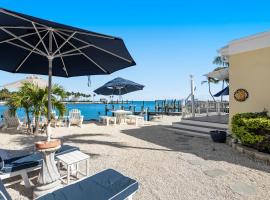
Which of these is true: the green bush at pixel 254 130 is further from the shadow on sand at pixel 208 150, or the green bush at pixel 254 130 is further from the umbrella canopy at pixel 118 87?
the umbrella canopy at pixel 118 87

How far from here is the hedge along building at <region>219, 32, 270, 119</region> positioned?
738 cm

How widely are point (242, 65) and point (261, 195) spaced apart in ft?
18.2

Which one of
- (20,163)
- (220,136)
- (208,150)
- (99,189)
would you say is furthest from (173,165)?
(220,136)

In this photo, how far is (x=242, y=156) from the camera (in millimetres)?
6559

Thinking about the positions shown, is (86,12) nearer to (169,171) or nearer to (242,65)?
(242,65)

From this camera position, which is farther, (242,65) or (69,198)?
(242,65)

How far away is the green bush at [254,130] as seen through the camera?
624 centimetres

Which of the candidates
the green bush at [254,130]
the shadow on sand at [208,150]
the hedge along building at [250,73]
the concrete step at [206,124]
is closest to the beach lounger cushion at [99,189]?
the shadow on sand at [208,150]

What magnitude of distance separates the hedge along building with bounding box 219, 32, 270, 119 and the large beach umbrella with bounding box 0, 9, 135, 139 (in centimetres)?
500

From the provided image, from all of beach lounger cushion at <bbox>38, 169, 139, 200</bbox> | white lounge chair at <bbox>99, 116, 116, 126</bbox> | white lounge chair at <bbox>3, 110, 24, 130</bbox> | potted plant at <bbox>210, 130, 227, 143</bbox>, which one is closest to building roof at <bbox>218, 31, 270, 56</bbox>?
potted plant at <bbox>210, 130, 227, 143</bbox>

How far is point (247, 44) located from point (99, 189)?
7.48m

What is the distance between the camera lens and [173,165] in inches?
222

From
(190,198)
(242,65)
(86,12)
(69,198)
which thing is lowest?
(190,198)

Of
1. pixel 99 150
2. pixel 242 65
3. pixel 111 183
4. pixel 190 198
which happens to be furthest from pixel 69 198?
pixel 242 65
